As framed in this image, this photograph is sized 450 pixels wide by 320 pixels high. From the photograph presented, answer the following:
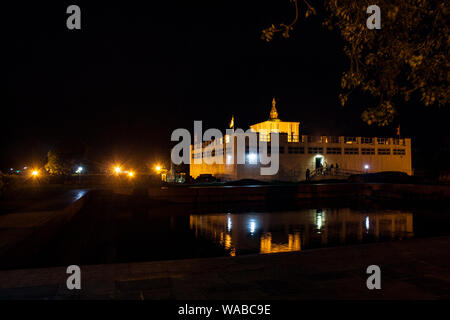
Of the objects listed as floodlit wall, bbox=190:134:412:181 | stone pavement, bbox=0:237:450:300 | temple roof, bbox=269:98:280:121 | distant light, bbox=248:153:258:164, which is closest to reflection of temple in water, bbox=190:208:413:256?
stone pavement, bbox=0:237:450:300

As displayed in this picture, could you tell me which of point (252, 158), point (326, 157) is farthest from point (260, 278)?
point (326, 157)

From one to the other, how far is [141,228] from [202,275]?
11924 millimetres

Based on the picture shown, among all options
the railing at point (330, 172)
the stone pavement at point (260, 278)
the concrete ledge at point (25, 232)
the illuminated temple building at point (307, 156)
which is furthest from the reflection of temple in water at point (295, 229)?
the railing at point (330, 172)

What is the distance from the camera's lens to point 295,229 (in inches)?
650

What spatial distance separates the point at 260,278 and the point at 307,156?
41.0 meters

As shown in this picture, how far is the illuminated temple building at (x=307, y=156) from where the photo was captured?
139 ft

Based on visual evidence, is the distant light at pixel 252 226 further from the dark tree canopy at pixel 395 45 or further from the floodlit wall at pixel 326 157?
the floodlit wall at pixel 326 157

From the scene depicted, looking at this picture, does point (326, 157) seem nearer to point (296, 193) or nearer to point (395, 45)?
point (296, 193)

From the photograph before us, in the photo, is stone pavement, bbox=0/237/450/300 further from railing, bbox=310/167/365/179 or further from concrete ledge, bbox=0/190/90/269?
railing, bbox=310/167/365/179

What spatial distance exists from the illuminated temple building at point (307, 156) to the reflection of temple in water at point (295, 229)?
19.6m

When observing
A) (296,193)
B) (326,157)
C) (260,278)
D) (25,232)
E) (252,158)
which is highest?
(326,157)

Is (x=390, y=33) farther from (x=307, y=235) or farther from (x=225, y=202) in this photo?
(x=225, y=202)

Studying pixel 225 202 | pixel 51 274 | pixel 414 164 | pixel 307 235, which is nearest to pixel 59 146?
pixel 225 202
